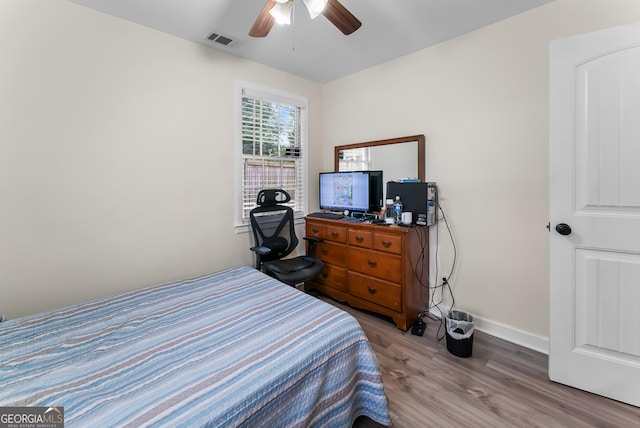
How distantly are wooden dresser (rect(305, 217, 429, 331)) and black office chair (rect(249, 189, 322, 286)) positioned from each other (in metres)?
0.26

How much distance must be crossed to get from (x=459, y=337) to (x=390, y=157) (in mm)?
1831

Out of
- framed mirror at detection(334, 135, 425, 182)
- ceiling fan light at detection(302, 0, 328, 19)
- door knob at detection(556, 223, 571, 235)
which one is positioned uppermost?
ceiling fan light at detection(302, 0, 328, 19)

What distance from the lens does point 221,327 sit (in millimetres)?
1338

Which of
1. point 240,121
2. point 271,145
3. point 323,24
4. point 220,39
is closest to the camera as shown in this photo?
point 323,24

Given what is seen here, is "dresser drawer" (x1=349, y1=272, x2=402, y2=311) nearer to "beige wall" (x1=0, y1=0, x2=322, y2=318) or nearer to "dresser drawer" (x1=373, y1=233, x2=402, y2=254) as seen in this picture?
"dresser drawer" (x1=373, y1=233, x2=402, y2=254)

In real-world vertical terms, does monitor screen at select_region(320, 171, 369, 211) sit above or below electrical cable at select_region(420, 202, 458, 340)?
above

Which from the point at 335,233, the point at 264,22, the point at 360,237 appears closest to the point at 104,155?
the point at 264,22

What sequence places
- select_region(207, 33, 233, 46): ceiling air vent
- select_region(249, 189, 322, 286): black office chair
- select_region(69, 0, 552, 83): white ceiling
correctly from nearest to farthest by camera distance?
select_region(69, 0, 552, 83): white ceiling < select_region(207, 33, 233, 46): ceiling air vent < select_region(249, 189, 322, 286): black office chair

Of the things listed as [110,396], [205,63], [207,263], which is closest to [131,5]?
[205,63]

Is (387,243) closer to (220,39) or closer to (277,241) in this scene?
(277,241)

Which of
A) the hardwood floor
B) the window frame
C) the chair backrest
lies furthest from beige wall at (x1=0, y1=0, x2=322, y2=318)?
the hardwood floor

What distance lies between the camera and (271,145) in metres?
3.13

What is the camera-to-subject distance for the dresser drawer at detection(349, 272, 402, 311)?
8.04 ft

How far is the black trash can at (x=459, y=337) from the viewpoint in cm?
205
